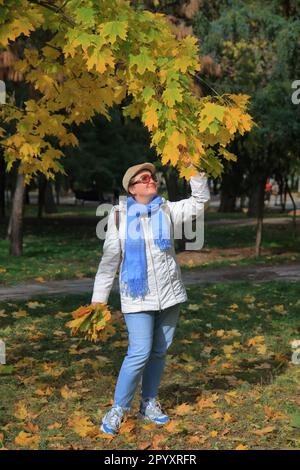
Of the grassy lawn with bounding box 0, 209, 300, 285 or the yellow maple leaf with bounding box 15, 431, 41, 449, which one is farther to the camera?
the grassy lawn with bounding box 0, 209, 300, 285

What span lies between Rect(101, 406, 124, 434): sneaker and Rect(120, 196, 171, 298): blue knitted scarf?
808mm

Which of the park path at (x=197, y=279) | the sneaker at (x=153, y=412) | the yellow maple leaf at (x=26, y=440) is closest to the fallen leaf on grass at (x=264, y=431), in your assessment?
the sneaker at (x=153, y=412)

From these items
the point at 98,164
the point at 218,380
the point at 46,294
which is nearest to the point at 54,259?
the point at 46,294

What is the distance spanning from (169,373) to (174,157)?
2621 millimetres

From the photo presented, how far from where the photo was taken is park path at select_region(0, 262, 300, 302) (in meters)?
11.8

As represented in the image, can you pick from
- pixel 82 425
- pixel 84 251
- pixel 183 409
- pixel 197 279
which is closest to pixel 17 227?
pixel 84 251

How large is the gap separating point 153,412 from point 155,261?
3.63ft

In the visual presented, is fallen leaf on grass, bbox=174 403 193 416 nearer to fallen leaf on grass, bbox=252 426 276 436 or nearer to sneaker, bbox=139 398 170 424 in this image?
sneaker, bbox=139 398 170 424

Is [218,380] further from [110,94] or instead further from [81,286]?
[81,286]

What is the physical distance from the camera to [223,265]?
15453 mm

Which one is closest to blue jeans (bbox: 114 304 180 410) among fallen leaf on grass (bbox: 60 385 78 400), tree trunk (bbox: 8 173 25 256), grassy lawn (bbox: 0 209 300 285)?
fallen leaf on grass (bbox: 60 385 78 400)

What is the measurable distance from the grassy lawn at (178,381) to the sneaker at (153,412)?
0.24ft

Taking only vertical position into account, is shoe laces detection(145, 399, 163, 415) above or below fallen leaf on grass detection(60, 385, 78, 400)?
above

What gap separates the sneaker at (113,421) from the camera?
5.06m
